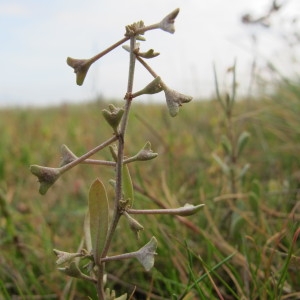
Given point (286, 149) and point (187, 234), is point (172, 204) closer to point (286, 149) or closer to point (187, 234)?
point (187, 234)

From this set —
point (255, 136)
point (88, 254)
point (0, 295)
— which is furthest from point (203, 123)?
point (88, 254)

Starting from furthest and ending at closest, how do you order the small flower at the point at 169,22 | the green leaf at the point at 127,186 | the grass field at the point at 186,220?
the grass field at the point at 186,220
the green leaf at the point at 127,186
the small flower at the point at 169,22

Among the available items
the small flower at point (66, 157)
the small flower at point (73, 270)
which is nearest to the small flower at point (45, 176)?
the small flower at point (66, 157)

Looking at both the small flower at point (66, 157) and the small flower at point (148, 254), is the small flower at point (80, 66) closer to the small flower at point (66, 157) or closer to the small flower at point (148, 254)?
the small flower at point (66, 157)

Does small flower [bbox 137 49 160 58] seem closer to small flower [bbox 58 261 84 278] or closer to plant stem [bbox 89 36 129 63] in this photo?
plant stem [bbox 89 36 129 63]

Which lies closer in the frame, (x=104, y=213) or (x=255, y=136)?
(x=104, y=213)

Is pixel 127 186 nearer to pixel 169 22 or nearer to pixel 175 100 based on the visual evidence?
pixel 175 100

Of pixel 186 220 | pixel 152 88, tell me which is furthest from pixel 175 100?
pixel 186 220
